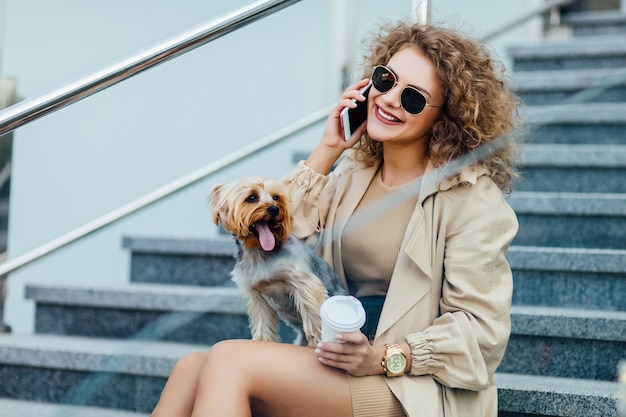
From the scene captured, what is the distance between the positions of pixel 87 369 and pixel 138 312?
1.17ft

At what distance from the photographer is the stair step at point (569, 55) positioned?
4.68 m

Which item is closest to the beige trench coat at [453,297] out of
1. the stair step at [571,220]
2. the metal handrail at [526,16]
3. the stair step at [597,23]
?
the stair step at [571,220]

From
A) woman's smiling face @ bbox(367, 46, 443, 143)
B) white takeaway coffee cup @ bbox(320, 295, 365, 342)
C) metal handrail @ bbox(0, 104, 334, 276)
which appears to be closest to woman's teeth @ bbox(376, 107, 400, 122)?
woman's smiling face @ bbox(367, 46, 443, 143)

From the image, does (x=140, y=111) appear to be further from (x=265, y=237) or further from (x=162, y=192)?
(x=265, y=237)

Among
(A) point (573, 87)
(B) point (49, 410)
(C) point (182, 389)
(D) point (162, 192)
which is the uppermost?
(A) point (573, 87)

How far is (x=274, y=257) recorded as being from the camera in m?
2.10

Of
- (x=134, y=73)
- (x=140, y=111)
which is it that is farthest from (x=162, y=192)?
(x=134, y=73)

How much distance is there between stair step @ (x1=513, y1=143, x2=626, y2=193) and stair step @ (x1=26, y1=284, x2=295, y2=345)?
1510 mm

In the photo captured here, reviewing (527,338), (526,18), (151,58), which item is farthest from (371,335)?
(526,18)

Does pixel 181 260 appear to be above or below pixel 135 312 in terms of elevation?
above

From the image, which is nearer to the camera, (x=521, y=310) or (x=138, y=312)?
(x=521, y=310)

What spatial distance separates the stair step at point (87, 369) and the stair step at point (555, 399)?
0.86m

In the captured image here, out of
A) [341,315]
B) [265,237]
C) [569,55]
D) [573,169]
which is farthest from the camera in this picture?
[569,55]

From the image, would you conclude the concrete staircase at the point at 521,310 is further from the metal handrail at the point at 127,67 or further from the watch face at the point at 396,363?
the metal handrail at the point at 127,67
